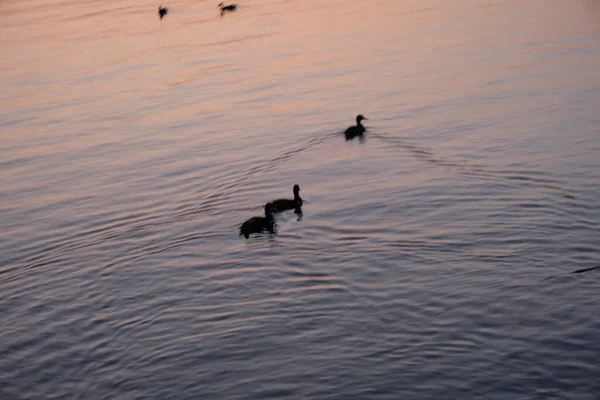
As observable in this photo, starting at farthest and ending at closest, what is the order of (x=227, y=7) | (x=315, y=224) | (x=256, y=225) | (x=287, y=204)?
(x=227, y=7) < (x=287, y=204) < (x=315, y=224) < (x=256, y=225)

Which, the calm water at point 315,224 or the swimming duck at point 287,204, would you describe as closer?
the calm water at point 315,224

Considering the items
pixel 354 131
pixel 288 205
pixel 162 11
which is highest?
pixel 162 11

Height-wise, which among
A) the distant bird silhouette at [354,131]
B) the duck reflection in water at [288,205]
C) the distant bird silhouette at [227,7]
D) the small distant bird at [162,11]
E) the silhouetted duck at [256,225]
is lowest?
the silhouetted duck at [256,225]

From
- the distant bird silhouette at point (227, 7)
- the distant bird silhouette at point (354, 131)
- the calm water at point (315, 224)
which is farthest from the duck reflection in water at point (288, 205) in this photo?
the distant bird silhouette at point (227, 7)

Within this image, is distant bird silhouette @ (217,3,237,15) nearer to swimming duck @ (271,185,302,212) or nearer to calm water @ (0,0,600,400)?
calm water @ (0,0,600,400)

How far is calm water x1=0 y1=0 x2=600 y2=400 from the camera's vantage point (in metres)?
12.2

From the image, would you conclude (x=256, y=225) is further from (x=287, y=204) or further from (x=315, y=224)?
(x=287, y=204)

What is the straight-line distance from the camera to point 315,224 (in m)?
18.0

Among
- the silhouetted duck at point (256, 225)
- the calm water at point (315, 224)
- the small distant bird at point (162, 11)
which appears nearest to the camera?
the calm water at point (315, 224)

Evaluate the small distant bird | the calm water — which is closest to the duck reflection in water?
the calm water

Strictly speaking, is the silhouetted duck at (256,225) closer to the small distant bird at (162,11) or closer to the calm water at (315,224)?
the calm water at (315,224)

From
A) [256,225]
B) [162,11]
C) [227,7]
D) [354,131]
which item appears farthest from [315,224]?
[162,11]

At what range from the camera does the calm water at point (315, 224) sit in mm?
12211

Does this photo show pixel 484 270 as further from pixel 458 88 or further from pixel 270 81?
pixel 270 81
